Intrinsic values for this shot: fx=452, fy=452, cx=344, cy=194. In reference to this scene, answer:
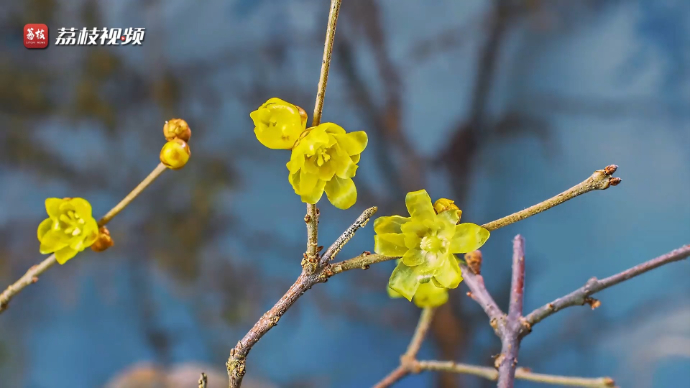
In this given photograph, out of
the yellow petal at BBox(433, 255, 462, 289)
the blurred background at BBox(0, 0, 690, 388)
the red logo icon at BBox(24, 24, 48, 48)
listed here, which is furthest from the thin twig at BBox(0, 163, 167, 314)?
the red logo icon at BBox(24, 24, 48, 48)

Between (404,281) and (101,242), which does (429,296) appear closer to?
(404,281)

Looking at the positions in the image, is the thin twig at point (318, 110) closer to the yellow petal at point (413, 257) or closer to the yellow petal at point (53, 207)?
the yellow petal at point (413, 257)

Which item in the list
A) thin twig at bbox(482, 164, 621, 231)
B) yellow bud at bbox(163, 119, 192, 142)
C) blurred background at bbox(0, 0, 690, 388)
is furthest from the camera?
blurred background at bbox(0, 0, 690, 388)

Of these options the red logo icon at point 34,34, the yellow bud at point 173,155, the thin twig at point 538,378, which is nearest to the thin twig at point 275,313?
the yellow bud at point 173,155

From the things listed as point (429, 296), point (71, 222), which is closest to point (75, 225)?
point (71, 222)

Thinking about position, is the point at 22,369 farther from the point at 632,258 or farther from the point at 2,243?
the point at 632,258

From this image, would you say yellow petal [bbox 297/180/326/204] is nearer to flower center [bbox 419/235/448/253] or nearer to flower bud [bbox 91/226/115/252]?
flower center [bbox 419/235/448/253]
